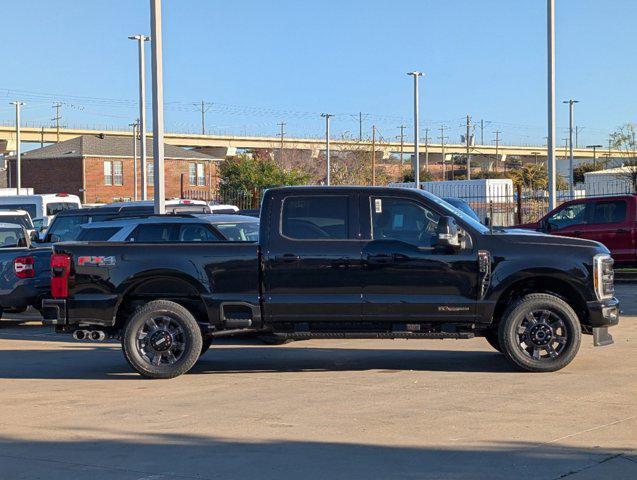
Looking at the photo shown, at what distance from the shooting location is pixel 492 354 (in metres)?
13.0

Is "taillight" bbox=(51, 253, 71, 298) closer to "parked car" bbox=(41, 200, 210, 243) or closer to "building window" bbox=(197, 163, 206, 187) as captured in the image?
"parked car" bbox=(41, 200, 210, 243)

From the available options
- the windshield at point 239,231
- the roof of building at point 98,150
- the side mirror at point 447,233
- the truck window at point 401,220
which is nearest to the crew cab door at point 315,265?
the truck window at point 401,220

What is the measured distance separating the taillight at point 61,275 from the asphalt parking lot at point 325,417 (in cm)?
100

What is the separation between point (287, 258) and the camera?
11266 mm

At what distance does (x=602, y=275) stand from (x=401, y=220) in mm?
2293

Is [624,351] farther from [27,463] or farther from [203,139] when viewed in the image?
[203,139]

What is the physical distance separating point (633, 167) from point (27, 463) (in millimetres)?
43553

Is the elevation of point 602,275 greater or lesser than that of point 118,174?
lesser

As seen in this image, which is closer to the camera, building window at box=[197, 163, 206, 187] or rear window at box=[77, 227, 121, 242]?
rear window at box=[77, 227, 121, 242]

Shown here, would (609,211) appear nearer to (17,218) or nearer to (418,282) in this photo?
(418,282)

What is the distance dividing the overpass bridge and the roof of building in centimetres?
397

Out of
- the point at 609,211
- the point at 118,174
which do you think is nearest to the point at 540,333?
the point at 609,211

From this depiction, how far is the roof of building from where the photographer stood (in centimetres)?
7562

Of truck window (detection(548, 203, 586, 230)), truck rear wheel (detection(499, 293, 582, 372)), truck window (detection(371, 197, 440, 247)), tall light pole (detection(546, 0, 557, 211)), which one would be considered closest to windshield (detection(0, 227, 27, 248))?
truck window (detection(371, 197, 440, 247))
